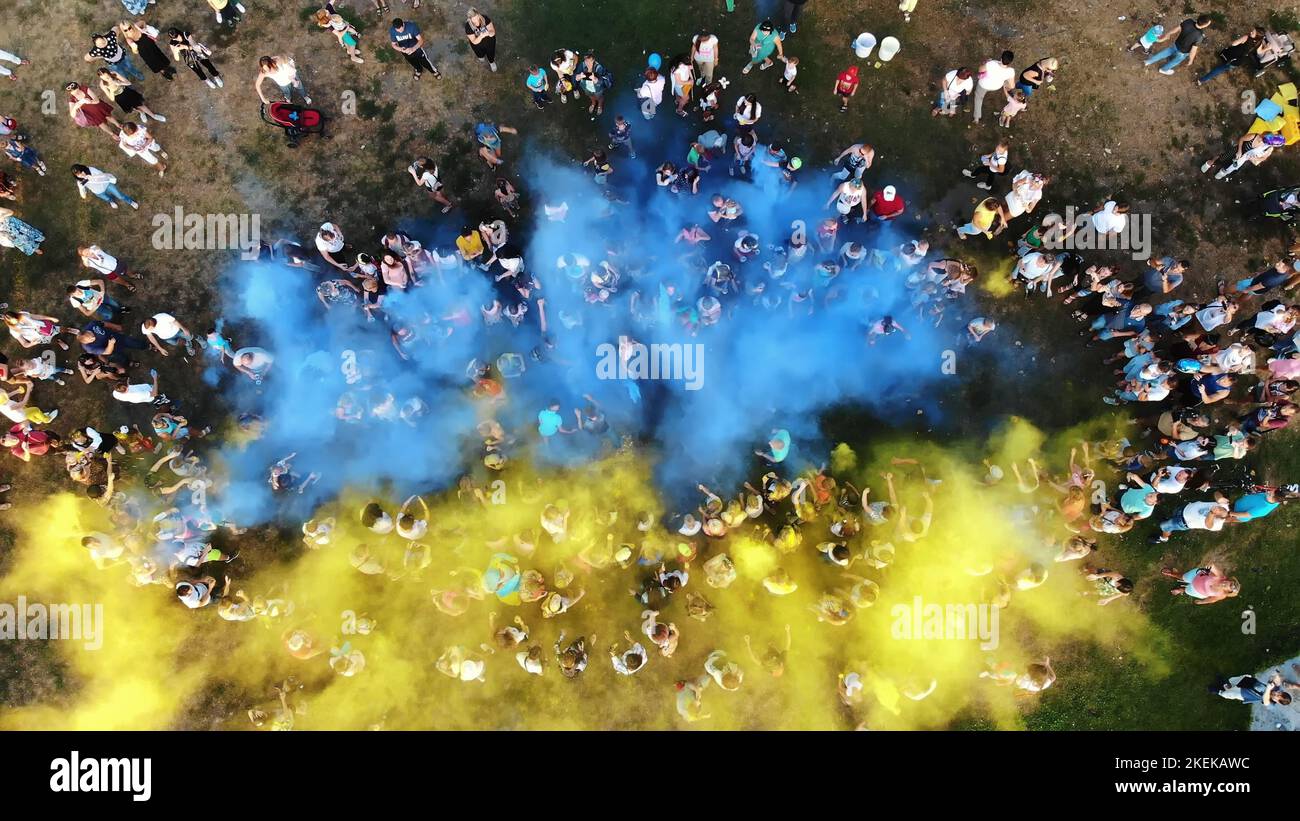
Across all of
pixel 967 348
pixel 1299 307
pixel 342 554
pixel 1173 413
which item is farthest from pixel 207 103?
pixel 1299 307

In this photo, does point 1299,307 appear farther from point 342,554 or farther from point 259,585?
point 259,585

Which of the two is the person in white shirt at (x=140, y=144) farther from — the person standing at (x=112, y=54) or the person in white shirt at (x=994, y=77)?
the person in white shirt at (x=994, y=77)

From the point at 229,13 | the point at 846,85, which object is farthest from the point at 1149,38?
the point at 229,13

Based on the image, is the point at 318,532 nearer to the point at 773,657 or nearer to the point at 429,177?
the point at 429,177

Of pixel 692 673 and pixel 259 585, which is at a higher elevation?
pixel 259 585
